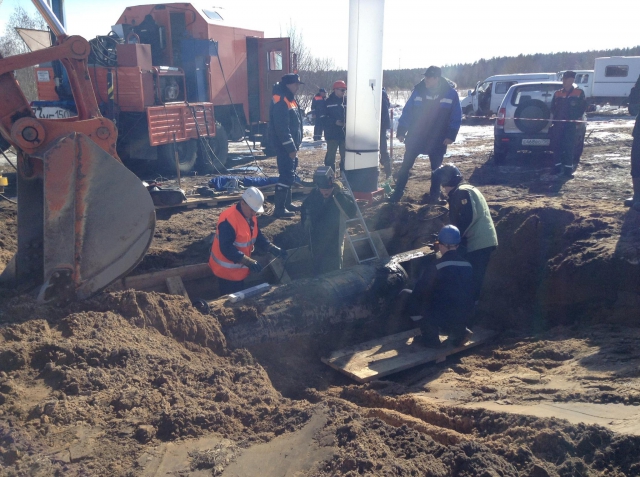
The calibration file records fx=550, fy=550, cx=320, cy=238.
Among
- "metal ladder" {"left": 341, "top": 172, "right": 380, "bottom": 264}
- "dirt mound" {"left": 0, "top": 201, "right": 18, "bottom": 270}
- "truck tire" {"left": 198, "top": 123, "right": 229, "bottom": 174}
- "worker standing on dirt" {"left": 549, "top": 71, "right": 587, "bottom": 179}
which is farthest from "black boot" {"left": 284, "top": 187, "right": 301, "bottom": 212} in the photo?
"worker standing on dirt" {"left": 549, "top": 71, "right": 587, "bottom": 179}

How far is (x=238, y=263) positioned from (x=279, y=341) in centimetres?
93

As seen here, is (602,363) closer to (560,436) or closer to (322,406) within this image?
(560,436)

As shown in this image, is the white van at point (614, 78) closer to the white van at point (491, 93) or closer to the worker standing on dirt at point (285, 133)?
the white van at point (491, 93)

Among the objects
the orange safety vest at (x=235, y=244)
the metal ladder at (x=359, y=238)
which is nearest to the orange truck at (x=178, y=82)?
the metal ladder at (x=359, y=238)

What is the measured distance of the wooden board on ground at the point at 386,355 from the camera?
16.4 feet

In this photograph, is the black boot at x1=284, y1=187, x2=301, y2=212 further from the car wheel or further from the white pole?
the car wheel

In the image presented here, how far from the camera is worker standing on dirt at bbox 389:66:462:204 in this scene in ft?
25.7

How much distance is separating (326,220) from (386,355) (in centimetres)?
198

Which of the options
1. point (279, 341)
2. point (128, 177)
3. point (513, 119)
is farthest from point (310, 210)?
point (513, 119)

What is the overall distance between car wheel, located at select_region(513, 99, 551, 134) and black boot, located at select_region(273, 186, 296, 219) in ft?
17.9

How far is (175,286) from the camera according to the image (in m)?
5.95

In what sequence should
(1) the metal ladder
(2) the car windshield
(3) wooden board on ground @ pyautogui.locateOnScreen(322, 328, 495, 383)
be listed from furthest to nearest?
(2) the car windshield → (1) the metal ladder → (3) wooden board on ground @ pyautogui.locateOnScreen(322, 328, 495, 383)

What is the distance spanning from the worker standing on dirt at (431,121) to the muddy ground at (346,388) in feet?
5.71

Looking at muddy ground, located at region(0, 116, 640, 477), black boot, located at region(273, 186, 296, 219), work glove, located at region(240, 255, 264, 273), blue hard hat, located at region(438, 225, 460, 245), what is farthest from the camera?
black boot, located at region(273, 186, 296, 219)
